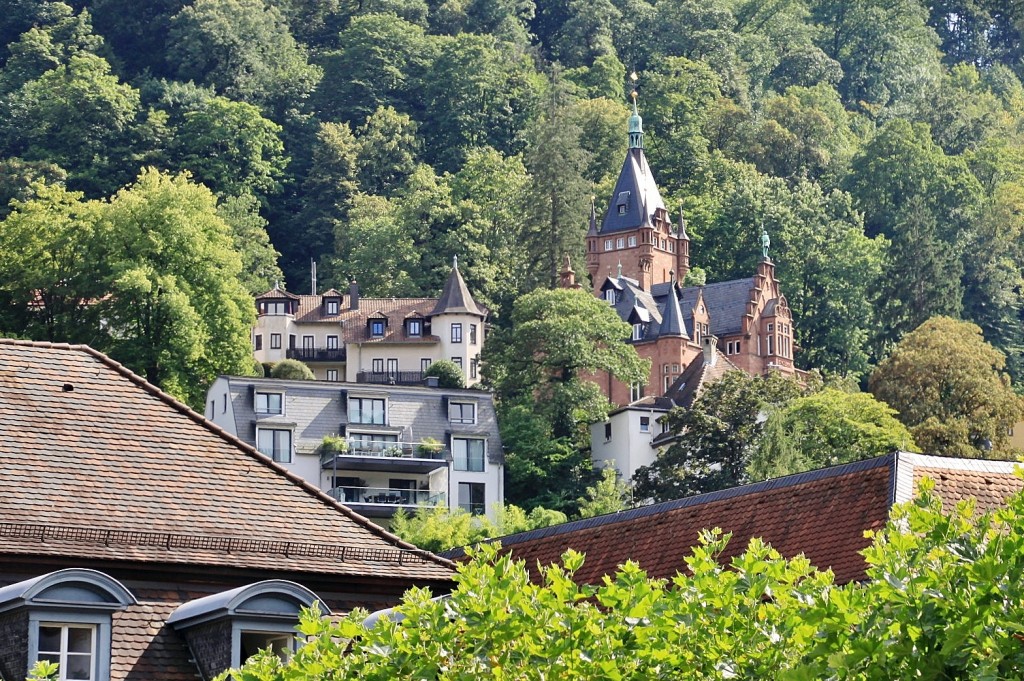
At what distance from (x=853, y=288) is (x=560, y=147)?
21513mm

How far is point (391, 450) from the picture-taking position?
124 meters

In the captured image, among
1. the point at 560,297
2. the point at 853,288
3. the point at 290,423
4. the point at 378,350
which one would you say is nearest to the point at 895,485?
the point at 290,423

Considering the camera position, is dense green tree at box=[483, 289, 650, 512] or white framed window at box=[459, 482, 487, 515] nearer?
white framed window at box=[459, 482, 487, 515]

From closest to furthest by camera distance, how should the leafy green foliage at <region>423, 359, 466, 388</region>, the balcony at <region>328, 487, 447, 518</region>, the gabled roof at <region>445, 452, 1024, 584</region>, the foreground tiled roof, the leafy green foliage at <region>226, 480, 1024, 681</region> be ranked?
the leafy green foliage at <region>226, 480, 1024, 681</region>
the foreground tiled roof
the gabled roof at <region>445, 452, 1024, 584</region>
the balcony at <region>328, 487, 447, 518</region>
the leafy green foliage at <region>423, 359, 466, 388</region>

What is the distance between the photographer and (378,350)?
6093 inches

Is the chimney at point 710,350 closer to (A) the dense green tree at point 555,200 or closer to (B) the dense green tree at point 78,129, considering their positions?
(A) the dense green tree at point 555,200

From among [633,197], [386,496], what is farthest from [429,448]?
[633,197]

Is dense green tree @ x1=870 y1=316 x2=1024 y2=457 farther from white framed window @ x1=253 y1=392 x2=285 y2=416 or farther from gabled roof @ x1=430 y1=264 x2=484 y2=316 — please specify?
white framed window @ x1=253 y1=392 x2=285 y2=416

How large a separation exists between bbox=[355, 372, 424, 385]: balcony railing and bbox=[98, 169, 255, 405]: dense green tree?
84.4 feet

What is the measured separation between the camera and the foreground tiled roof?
2889 cm

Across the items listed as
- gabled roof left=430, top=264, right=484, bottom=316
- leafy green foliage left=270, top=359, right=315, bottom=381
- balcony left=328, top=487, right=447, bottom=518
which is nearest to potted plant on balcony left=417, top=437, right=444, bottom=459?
balcony left=328, top=487, right=447, bottom=518

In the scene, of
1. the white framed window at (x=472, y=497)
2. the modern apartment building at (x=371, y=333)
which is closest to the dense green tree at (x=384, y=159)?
the modern apartment building at (x=371, y=333)

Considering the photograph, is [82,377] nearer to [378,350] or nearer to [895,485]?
[895,485]

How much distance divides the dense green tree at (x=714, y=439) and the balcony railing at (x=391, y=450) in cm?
993
